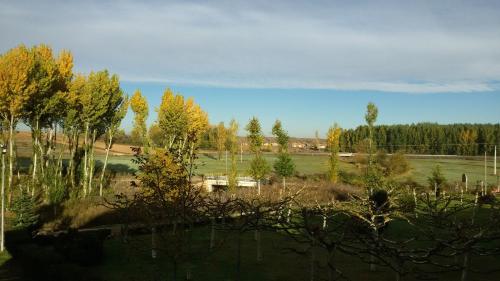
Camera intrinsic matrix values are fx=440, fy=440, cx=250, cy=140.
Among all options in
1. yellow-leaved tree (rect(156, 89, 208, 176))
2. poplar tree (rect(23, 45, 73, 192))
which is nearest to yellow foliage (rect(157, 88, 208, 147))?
yellow-leaved tree (rect(156, 89, 208, 176))

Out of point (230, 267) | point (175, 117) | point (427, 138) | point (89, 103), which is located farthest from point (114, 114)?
point (427, 138)

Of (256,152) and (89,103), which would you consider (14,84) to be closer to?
(89,103)

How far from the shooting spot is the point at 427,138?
128m

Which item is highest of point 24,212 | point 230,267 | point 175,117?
point 175,117

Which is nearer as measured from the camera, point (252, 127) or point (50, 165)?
point (50, 165)

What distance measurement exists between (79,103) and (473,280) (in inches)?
1263

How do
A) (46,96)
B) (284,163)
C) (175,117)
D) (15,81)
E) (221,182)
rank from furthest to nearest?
(175,117) → (221,182) → (284,163) → (46,96) → (15,81)

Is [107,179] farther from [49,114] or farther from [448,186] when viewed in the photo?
[448,186]

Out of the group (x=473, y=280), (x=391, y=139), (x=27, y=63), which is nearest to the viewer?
(x=473, y=280)

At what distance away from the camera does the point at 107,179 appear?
150ft

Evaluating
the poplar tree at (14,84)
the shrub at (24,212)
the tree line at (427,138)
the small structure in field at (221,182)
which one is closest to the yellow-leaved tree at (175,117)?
the small structure in field at (221,182)

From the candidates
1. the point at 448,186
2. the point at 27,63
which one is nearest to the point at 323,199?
the point at 448,186

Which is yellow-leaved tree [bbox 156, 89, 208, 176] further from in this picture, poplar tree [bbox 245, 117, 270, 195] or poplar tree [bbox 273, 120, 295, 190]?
poplar tree [bbox 273, 120, 295, 190]

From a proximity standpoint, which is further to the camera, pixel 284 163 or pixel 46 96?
pixel 284 163
